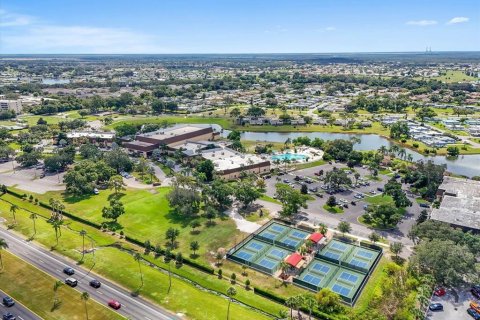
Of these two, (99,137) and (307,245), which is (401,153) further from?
(99,137)

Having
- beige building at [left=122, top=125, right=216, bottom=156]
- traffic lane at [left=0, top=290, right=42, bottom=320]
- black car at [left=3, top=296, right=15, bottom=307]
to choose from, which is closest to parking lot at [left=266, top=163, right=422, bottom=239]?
beige building at [left=122, top=125, right=216, bottom=156]

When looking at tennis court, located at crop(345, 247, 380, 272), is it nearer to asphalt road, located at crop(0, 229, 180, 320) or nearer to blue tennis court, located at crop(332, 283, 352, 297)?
blue tennis court, located at crop(332, 283, 352, 297)

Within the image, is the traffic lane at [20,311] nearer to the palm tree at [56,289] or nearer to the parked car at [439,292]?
the palm tree at [56,289]

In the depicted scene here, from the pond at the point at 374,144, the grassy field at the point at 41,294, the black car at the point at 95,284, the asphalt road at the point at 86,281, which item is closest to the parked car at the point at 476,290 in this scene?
the asphalt road at the point at 86,281

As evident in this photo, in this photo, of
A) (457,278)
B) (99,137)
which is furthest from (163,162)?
(457,278)

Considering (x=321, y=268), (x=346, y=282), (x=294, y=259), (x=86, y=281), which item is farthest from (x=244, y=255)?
(x=86, y=281)
